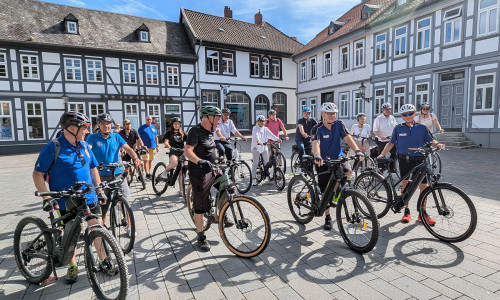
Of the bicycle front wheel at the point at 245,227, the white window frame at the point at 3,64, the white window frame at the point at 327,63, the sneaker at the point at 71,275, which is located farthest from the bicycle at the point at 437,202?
the white window frame at the point at 3,64

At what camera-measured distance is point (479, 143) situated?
14.2 metres

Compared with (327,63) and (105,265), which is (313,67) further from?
(105,265)

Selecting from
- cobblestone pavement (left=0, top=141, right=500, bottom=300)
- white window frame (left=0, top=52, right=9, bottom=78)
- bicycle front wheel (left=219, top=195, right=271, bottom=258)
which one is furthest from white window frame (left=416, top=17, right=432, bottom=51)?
white window frame (left=0, top=52, right=9, bottom=78)

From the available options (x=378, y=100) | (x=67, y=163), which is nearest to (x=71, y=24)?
(x=378, y=100)

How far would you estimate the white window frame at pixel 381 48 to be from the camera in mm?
18812

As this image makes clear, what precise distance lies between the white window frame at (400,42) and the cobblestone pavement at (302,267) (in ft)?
49.6

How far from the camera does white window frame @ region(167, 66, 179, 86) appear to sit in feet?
79.7

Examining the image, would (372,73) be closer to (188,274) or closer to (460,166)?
(460,166)

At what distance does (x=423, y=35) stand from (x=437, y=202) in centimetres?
1588

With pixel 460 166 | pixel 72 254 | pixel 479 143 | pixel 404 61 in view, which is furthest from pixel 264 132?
pixel 404 61

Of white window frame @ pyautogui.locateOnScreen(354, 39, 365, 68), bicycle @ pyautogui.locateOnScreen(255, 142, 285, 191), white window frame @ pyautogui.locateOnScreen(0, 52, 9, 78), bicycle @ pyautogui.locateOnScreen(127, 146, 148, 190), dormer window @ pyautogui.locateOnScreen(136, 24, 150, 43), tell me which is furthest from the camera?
dormer window @ pyautogui.locateOnScreen(136, 24, 150, 43)

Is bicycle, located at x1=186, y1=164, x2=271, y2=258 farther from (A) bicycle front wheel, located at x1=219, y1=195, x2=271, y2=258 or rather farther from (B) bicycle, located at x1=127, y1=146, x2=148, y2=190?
(B) bicycle, located at x1=127, y1=146, x2=148, y2=190

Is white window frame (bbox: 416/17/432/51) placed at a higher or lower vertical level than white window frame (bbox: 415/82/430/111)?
higher

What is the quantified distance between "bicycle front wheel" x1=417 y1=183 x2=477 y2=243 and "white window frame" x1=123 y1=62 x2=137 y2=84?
22651 millimetres
